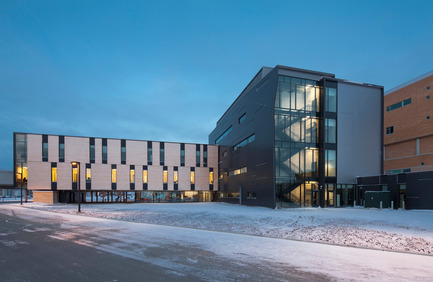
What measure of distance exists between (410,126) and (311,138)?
22509 millimetres

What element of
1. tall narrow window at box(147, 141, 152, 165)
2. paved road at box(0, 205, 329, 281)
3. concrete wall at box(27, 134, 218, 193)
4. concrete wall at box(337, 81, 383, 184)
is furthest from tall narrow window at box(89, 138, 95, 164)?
concrete wall at box(337, 81, 383, 184)

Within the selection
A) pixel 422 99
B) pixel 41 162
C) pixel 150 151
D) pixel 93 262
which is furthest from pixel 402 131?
pixel 41 162

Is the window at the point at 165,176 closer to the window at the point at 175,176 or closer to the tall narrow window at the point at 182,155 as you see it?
the window at the point at 175,176

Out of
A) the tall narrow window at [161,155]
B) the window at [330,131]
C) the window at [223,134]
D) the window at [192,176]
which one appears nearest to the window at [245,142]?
the window at [223,134]

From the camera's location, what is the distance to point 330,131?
34.9 m

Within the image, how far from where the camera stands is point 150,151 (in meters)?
51.3

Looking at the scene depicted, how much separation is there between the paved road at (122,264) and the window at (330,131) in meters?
29.1

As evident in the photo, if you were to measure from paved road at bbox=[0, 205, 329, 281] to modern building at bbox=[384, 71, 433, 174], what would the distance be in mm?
42015

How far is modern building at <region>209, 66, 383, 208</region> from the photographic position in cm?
3294

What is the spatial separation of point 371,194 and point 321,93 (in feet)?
48.3

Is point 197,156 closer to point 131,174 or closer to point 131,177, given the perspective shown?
point 131,174

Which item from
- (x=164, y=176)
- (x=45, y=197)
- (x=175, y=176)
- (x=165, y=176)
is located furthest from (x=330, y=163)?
(x=45, y=197)

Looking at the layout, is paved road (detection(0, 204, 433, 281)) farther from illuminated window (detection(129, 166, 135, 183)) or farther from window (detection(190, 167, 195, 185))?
window (detection(190, 167, 195, 185))

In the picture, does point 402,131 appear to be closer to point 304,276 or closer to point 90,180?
point 304,276
